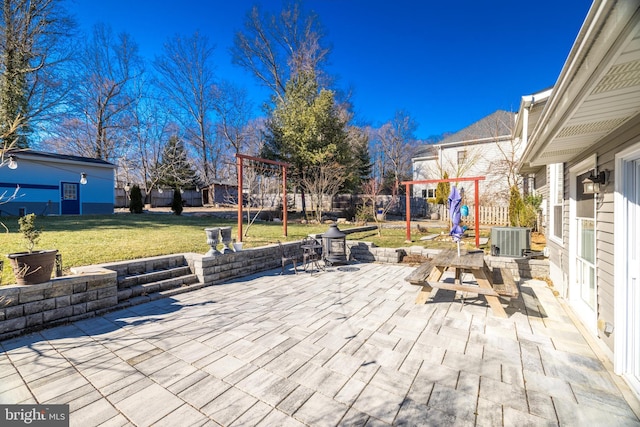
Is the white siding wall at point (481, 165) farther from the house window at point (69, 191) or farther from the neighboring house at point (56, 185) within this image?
the house window at point (69, 191)

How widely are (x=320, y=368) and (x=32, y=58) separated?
21238 mm

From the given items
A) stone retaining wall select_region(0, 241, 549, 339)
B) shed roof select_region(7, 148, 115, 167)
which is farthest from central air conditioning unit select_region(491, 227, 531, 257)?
shed roof select_region(7, 148, 115, 167)

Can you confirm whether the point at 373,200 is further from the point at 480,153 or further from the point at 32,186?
the point at 32,186

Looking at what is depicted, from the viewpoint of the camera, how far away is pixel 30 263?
10.7ft

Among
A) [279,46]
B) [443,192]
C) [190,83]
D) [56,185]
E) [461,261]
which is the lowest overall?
[461,261]

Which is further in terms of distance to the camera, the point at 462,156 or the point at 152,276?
the point at 462,156

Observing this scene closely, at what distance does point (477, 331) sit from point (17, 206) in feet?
63.3

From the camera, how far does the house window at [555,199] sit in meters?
5.13

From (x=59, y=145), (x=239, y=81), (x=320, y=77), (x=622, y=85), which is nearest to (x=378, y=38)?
(x=320, y=77)

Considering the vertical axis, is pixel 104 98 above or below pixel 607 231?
above

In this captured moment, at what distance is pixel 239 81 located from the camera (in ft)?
78.5

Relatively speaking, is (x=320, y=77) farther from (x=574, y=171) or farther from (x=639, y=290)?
(x=639, y=290)

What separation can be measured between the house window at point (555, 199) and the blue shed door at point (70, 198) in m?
20.4

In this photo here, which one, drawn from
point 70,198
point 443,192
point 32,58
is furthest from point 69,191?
point 443,192
